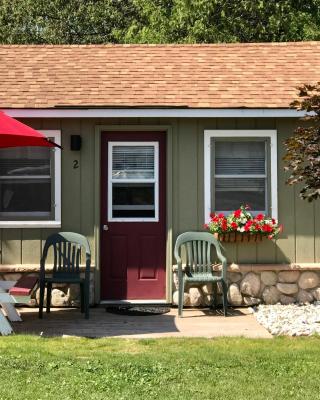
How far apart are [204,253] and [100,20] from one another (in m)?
17.5

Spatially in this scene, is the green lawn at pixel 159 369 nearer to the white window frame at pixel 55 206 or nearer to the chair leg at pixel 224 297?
the chair leg at pixel 224 297

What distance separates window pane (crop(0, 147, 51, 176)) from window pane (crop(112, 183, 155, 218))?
1050 millimetres

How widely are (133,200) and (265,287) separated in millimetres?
2244

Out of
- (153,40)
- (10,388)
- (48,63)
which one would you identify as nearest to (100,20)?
(153,40)

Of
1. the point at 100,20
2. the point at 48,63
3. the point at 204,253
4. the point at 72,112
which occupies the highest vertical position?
the point at 100,20

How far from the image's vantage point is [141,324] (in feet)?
24.8

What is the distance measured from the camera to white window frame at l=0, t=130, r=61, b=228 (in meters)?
8.70

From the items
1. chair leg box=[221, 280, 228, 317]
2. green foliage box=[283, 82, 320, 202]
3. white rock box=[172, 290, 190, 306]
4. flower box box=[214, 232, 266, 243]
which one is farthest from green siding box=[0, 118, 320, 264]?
green foliage box=[283, 82, 320, 202]

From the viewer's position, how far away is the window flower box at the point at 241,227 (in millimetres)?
8484

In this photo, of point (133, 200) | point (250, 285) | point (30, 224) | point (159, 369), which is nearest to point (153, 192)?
point (133, 200)

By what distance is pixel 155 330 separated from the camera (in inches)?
283

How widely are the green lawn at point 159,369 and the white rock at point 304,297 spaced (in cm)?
221

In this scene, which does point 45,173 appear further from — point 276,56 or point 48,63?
point 276,56

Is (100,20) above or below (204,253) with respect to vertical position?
above
